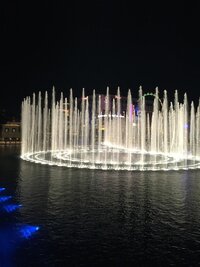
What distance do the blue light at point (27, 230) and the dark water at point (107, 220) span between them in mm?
188

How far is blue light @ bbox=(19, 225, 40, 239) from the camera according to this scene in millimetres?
8707

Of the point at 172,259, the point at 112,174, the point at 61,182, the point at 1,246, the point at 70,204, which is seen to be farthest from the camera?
the point at 112,174

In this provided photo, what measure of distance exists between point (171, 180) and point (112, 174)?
3.61 metres

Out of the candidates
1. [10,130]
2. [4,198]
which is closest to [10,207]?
[4,198]

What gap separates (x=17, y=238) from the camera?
8500 mm

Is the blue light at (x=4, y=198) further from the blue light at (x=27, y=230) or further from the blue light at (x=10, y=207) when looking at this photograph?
the blue light at (x=27, y=230)

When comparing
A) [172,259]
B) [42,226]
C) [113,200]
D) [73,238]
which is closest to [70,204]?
[113,200]

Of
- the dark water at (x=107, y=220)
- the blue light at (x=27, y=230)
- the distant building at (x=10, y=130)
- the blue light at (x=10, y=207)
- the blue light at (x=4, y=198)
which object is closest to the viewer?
the dark water at (x=107, y=220)

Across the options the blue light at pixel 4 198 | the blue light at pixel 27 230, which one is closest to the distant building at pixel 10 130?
the blue light at pixel 4 198

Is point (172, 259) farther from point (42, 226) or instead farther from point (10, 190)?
point (10, 190)

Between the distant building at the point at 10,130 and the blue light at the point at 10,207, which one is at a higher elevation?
the distant building at the point at 10,130

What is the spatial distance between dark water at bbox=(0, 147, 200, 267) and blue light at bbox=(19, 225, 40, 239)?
19 centimetres

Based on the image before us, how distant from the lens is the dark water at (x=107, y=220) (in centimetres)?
745

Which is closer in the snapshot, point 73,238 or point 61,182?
point 73,238
